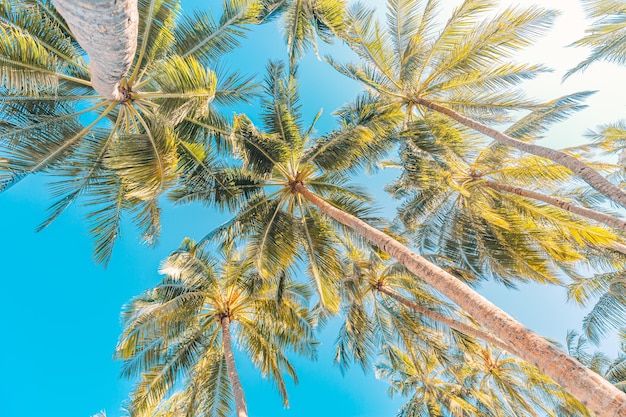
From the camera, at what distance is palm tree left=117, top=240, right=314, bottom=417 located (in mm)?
7938

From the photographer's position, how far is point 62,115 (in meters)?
6.66

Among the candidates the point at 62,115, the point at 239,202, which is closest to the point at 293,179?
the point at 239,202

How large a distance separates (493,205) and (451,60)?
4216 mm

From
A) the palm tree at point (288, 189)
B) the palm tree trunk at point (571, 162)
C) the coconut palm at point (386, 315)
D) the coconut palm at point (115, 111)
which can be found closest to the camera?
the coconut palm at point (115, 111)

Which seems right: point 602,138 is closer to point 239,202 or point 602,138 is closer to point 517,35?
point 517,35

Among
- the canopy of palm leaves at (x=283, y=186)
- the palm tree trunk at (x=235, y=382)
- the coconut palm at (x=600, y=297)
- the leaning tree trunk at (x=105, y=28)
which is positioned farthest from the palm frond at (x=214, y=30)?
the coconut palm at (x=600, y=297)

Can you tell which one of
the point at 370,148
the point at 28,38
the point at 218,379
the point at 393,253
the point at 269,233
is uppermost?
the point at 28,38

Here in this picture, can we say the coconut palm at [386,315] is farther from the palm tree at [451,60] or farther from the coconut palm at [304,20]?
the coconut palm at [304,20]

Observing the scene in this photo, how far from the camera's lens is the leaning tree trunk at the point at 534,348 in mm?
2953

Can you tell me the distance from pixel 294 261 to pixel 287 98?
3.79 metres

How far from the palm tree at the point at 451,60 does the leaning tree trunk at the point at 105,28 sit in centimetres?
638

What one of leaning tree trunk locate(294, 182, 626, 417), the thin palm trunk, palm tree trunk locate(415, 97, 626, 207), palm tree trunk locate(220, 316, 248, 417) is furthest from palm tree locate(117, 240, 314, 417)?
palm tree trunk locate(415, 97, 626, 207)

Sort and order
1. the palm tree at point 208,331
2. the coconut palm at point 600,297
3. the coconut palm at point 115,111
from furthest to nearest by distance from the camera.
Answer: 1. the coconut palm at point 600,297
2. the palm tree at point 208,331
3. the coconut palm at point 115,111

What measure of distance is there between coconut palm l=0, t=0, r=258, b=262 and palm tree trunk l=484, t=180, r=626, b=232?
6932 millimetres
